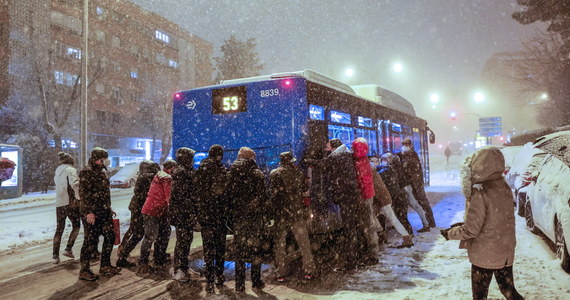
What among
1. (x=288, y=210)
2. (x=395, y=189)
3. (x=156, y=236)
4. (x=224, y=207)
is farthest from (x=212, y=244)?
(x=395, y=189)

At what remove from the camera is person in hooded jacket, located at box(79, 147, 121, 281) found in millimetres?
5902

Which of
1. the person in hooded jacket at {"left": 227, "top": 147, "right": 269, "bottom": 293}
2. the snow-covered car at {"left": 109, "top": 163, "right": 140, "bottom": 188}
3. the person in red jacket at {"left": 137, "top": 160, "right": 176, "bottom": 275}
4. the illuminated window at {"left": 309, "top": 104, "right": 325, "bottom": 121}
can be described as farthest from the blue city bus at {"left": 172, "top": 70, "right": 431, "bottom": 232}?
the snow-covered car at {"left": 109, "top": 163, "right": 140, "bottom": 188}

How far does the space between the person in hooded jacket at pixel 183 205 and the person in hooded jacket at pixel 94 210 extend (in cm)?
115

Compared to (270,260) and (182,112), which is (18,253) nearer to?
(182,112)

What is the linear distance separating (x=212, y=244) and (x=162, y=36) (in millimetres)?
55046

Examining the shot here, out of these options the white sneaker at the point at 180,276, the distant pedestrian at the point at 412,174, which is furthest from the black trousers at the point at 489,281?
the distant pedestrian at the point at 412,174

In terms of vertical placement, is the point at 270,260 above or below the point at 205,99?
below

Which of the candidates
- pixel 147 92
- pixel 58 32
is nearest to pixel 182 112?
pixel 58 32

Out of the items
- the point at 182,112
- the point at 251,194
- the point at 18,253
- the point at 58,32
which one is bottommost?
the point at 18,253

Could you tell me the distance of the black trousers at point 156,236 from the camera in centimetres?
633

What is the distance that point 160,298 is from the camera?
16.9 ft

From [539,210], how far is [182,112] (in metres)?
6.90

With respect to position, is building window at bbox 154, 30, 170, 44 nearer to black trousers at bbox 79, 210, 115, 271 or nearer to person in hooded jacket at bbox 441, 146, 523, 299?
black trousers at bbox 79, 210, 115, 271

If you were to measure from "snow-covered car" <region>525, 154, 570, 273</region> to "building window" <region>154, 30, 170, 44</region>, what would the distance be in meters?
Answer: 53.9
